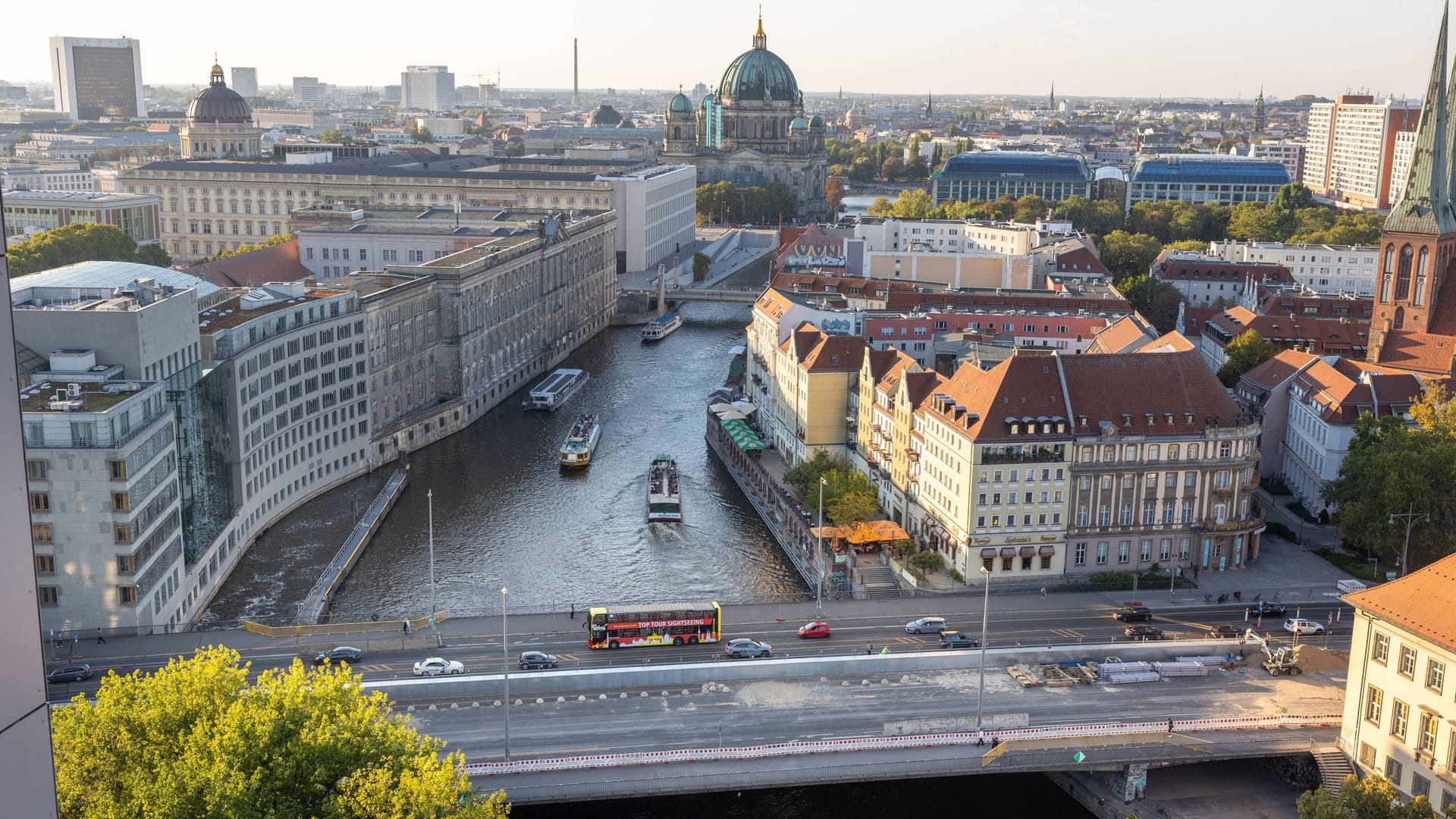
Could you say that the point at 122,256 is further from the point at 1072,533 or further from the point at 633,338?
the point at 1072,533

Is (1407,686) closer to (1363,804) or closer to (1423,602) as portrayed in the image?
(1423,602)

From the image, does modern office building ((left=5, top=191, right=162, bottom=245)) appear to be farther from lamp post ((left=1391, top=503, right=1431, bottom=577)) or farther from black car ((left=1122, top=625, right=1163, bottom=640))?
lamp post ((left=1391, top=503, right=1431, bottom=577))

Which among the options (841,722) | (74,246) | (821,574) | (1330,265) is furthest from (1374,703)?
(74,246)

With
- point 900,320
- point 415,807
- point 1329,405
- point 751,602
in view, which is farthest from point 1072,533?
point 415,807

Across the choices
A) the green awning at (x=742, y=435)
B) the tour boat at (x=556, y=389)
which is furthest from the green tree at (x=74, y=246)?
the green awning at (x=742, y=435)

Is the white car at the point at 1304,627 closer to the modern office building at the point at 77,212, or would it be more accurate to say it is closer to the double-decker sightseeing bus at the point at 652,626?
the double-decker sightseeing bus at the point at 652,626
